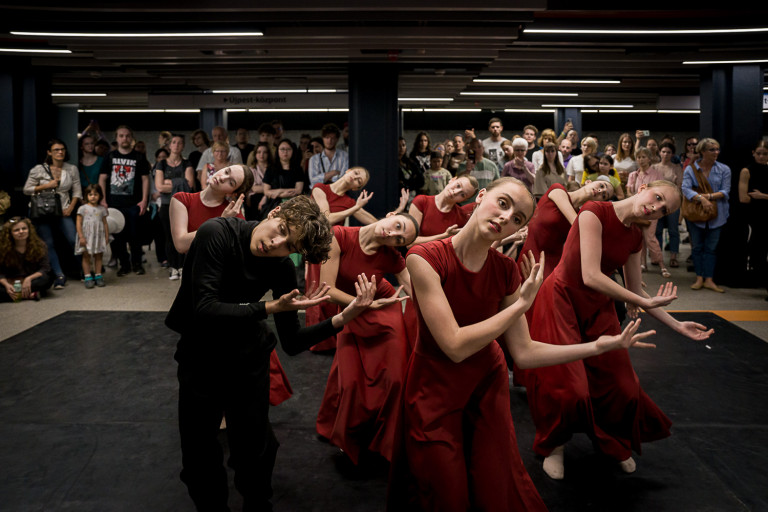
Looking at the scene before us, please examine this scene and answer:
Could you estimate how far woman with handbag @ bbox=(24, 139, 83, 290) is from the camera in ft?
29.1

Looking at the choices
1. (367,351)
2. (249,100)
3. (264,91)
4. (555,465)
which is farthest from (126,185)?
(555,465)

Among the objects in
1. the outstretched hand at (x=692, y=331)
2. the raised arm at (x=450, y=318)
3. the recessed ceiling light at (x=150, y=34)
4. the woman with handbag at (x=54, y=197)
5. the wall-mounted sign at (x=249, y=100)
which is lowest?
the outstretched hand at (x=692, y=331)

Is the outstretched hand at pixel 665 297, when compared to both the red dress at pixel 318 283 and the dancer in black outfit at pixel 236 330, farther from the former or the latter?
the red dress at pixel 318 283

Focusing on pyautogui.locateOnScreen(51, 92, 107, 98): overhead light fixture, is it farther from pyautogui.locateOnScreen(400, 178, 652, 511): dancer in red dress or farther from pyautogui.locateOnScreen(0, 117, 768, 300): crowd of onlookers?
pyautogui.locateOnScreen(400, 178, 652, 511): dancer in red dress

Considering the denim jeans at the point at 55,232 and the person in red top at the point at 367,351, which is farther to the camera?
the denim jeans at the point at 55,232

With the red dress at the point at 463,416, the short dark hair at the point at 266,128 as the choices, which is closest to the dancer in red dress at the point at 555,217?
the red dress at the point at 463,416

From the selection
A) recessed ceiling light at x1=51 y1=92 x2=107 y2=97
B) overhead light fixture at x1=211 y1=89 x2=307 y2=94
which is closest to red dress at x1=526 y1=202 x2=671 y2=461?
overhead light fixture at x1=211 y1=89 x2=307 y2=94

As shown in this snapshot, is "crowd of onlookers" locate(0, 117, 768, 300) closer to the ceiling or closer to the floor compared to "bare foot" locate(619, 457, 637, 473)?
closer to the ceiling

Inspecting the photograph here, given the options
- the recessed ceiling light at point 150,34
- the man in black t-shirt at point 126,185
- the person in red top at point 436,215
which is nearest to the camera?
the person in red top at point 436,215

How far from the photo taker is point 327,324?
2.91 m

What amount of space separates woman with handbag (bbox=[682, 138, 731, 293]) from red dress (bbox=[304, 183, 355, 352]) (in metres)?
4.52

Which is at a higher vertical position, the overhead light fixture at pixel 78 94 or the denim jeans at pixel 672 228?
the overhead light fixture at pixel 78 94

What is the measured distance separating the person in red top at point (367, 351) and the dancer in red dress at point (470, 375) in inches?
36.9

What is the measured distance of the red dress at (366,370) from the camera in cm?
374
